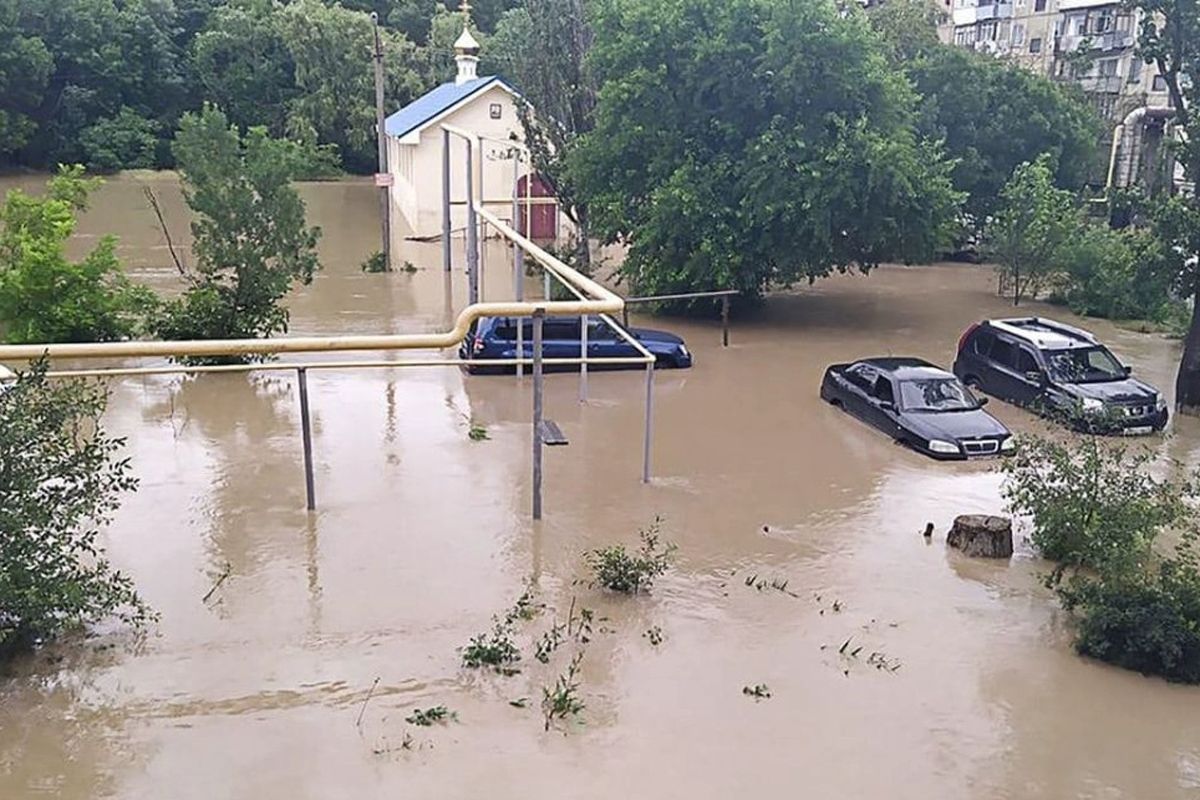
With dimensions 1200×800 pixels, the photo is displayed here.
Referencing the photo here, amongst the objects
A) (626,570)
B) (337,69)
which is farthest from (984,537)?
(337,69)

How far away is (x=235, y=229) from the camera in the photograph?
1919 centimetres

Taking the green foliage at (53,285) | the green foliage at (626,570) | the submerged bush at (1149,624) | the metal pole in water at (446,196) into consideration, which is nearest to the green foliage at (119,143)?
the metal pole in water at (446,196)

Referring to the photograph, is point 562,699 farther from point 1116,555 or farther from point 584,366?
point 584,366

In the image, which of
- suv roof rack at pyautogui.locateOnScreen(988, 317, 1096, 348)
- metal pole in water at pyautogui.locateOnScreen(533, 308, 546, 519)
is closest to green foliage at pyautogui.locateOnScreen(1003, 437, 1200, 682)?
metal pole in water at pyautogui.locateOnScreen(533, 308, 546, 519)

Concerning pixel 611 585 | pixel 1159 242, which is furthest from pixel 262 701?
pixel 1159 242

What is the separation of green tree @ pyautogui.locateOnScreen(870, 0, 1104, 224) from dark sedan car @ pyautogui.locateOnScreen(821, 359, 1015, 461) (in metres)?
16.3

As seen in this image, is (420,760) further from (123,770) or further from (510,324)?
(510,324)

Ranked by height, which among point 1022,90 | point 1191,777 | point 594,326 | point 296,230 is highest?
point 1022,90

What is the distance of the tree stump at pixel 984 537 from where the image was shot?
11414 mm

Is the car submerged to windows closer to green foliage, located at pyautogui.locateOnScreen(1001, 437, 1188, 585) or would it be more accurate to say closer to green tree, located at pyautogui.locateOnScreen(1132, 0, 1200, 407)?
green tree, located at pyautogui.locateOnScreen(1132, 0, 1200, 407)

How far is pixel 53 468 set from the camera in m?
8.49

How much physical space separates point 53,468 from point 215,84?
5980cm

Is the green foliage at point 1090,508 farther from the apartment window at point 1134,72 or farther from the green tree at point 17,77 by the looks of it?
the green tree at point 17,77

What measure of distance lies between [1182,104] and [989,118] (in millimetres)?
15777
